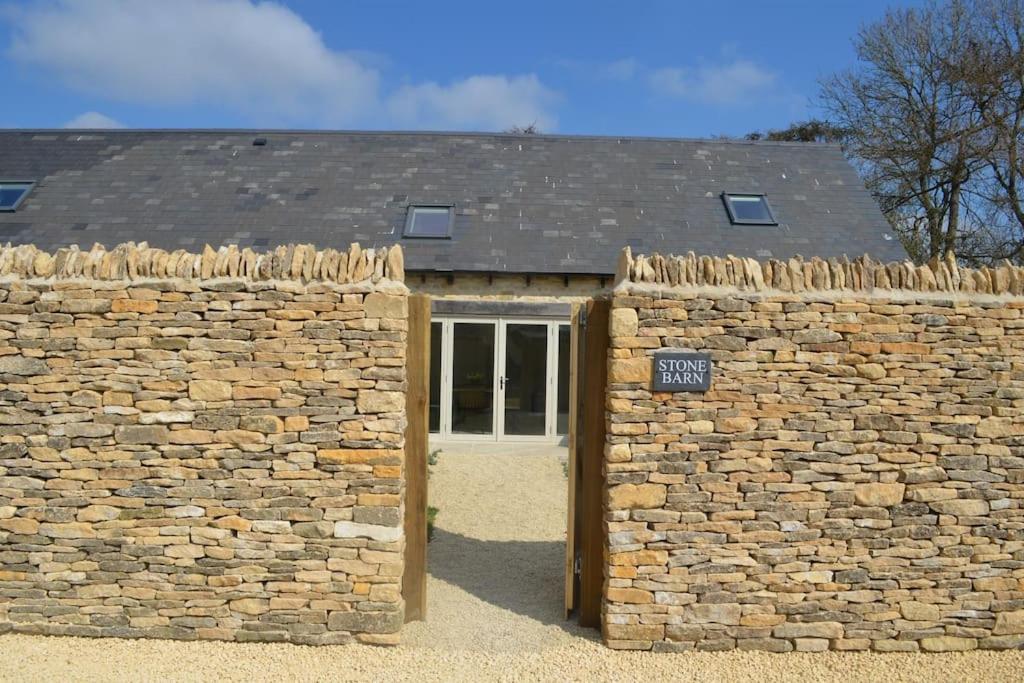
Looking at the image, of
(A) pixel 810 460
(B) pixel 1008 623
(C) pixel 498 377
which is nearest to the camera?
(A) pixel 810 460

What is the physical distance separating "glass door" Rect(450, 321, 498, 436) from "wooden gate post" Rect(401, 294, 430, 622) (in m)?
6.17

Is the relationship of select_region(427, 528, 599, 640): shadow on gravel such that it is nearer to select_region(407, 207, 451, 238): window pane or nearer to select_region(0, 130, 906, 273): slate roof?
select_region(0, 130, 906, 273): slate roof

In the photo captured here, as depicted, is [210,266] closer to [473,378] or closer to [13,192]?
[473,378]

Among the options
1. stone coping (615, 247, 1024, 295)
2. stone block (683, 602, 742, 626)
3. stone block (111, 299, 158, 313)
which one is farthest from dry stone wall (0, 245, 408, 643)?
stone block (683, 602, 742, 626)

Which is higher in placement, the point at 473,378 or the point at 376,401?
the point at 473,378

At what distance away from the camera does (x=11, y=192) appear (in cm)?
1255

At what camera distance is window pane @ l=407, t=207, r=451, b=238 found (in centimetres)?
1132

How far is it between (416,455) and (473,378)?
6297 millimetres

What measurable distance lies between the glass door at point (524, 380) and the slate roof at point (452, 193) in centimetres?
113

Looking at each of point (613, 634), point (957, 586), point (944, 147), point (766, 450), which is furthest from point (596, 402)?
point (944, 147)

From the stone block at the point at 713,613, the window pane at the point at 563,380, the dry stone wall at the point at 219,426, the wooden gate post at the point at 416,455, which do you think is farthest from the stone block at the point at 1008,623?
the window pane at the point at 563,380

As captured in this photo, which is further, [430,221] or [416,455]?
[430,221]

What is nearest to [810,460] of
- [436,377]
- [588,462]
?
[588,462]

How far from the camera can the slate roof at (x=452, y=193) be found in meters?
11.3
